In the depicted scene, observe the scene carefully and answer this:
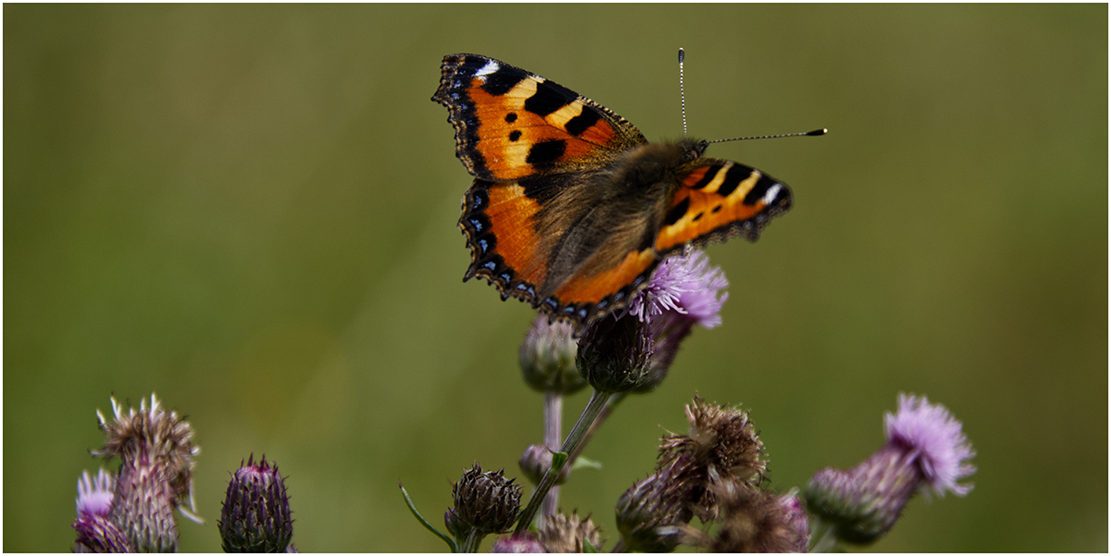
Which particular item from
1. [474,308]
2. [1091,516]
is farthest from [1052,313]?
[474,308]

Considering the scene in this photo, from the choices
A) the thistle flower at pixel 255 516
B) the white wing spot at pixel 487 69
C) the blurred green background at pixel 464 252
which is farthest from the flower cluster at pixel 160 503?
the blurred green background at pixel 464 252

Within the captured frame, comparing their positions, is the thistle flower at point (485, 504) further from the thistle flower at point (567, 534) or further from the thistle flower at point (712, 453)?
the thistle flower at point (712, 453)

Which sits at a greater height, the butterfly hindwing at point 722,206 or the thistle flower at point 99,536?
the butterfly hindwing at point 722,206

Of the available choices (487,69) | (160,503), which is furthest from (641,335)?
(160,503)

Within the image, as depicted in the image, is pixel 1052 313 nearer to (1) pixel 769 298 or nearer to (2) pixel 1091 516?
(2) pixel 1091 516

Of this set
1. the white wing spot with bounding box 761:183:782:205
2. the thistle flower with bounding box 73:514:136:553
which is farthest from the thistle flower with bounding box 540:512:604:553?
the thistle flower with bounding box 73:514:136:553

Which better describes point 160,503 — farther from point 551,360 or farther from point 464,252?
point 464,252
